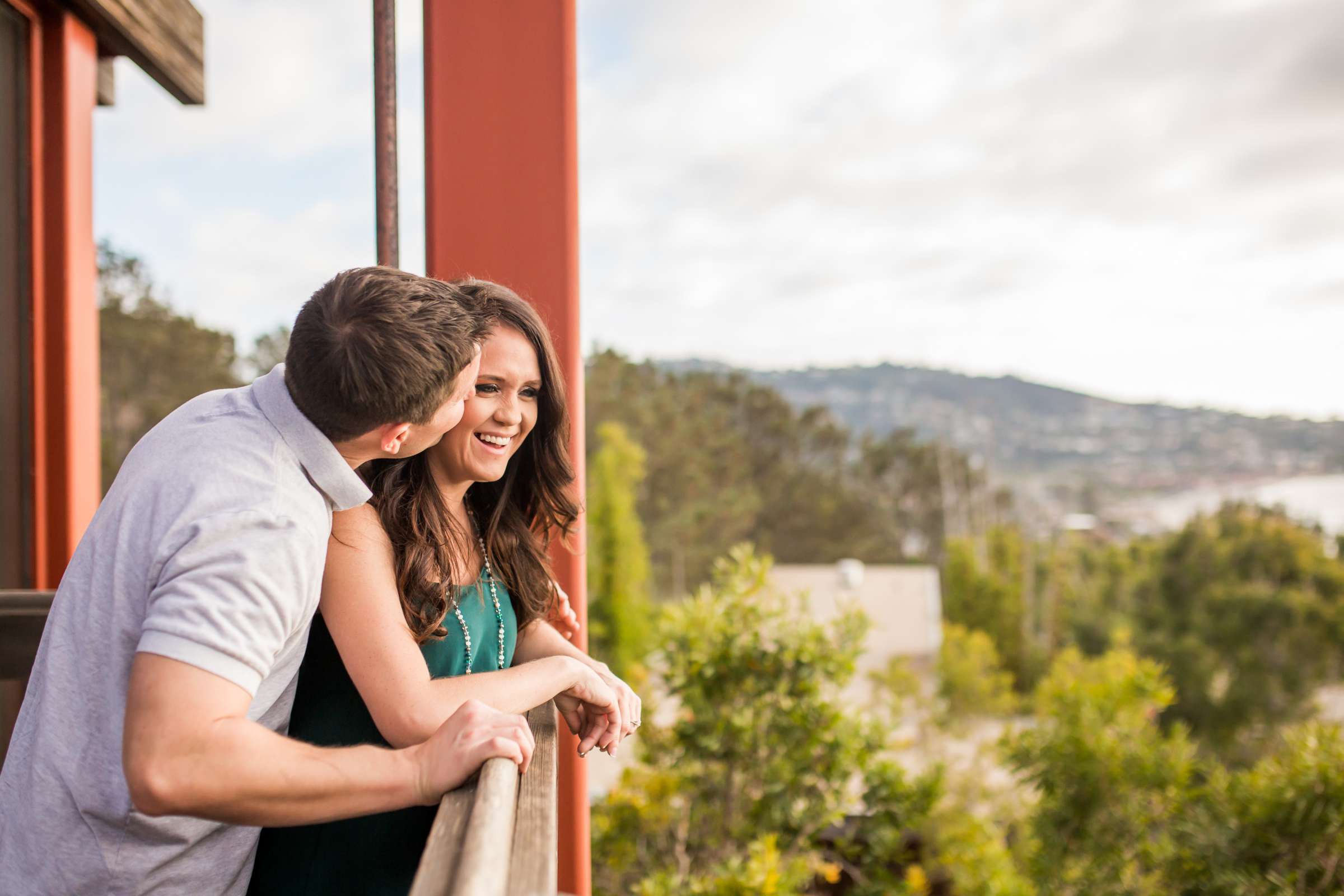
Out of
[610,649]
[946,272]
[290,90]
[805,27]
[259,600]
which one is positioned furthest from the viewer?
[946,272]

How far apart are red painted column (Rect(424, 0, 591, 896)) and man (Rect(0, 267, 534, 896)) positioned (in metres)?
0.66

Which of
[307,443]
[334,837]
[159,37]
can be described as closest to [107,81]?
[159,37]

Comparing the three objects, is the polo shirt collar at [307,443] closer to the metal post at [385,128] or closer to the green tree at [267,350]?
the metal post at [385,128]

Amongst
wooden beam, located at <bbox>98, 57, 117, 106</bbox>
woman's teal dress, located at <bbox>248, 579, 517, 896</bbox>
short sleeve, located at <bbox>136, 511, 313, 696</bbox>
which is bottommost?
woman's teal dress, located at <bbox>248, 579, 517, 896</bbox>

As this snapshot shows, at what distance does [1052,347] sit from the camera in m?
54.2

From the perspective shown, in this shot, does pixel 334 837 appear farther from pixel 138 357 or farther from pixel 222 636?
pixel 138 357

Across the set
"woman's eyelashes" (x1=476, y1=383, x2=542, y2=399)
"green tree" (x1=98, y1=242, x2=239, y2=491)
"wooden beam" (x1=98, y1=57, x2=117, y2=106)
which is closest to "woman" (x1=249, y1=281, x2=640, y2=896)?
"woman's eyelashes" (x1=476, y1=383, x2=542, y2=399)

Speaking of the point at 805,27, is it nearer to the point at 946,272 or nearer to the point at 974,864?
the point at 946,272

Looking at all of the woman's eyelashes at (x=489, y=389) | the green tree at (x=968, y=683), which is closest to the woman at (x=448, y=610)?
the woman's eyelashes at (x=489, y=389)

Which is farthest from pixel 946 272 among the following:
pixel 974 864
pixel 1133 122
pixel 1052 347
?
pixel 974 864

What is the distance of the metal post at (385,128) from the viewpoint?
4.80 ft

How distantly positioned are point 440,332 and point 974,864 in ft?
19.4

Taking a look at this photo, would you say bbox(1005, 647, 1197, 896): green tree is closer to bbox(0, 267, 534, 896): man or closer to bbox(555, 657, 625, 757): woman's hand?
bbox(555, 657, 625, 757): woman's hand

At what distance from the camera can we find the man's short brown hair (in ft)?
2.83
